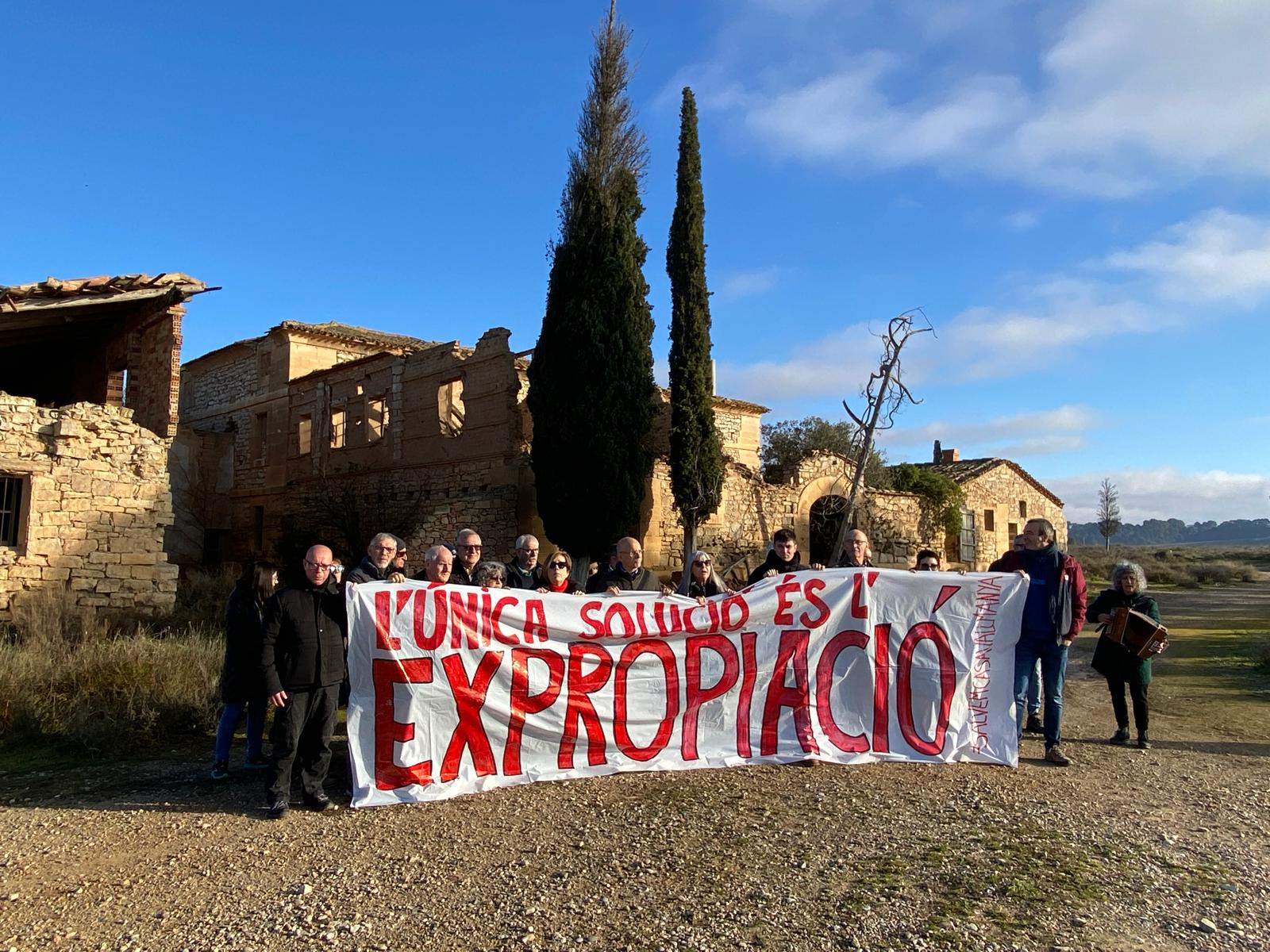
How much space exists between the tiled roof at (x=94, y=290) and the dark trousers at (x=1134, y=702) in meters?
12.4

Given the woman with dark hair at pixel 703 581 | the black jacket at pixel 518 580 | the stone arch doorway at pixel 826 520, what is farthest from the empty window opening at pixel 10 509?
the stone arch doorway at pixel 826 520

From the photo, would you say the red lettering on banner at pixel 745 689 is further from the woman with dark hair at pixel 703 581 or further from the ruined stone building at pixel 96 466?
the ruined stone building at pixel 96 466

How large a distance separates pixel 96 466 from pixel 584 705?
9.22m

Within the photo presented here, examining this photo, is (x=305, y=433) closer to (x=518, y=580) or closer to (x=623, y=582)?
(x=518, y=580)

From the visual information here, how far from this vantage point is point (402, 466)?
63.5 feet

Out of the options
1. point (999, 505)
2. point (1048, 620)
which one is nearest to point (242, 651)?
point (1048, 620)

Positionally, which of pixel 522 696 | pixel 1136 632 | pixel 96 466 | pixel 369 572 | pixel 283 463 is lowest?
pixel 522 696

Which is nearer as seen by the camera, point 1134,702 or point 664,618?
point 664,618

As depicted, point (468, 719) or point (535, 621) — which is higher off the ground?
point (535, 621)

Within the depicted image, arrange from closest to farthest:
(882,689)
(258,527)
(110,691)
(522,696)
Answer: (522,696) → (882,689) → (110,691) → (258,527)

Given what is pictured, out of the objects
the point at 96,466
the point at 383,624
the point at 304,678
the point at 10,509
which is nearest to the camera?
the point at 304,678

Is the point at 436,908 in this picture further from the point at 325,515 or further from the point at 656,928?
the point at 325,515

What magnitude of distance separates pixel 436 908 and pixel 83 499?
33.8ft

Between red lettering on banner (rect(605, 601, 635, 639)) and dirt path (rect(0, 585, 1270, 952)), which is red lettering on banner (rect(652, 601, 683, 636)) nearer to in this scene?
red lettering on banner (rect(605, 601, 635, 639))
